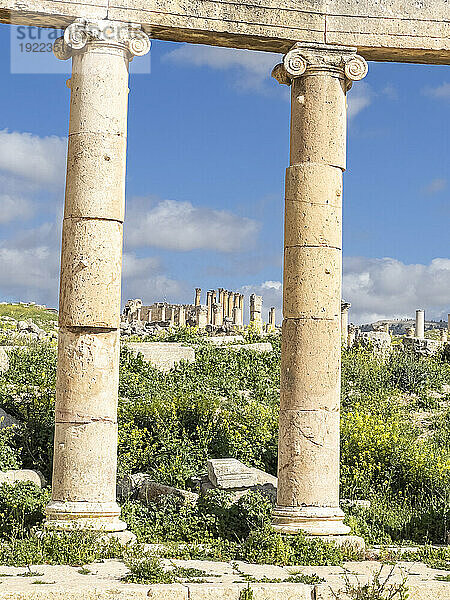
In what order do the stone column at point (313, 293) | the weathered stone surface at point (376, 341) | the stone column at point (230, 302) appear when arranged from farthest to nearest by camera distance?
the stone column at point (230, 302) → the weathered stone surface at point (376, 341) → the stone column at point (313, 293)

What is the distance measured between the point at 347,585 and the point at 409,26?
12.8 m

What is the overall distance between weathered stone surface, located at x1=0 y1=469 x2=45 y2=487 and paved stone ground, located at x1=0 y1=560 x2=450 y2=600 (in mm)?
5806

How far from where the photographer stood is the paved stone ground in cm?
1343

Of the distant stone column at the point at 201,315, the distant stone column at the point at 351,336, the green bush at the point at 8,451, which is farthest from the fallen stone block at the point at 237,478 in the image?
the distant stone column at the point at 201,315

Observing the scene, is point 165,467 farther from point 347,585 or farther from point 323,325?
point 347,585

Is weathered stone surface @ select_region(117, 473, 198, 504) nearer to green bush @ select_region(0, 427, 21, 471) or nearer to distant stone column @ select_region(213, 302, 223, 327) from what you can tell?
green bush @ select_region(0, 427, 21, 471)

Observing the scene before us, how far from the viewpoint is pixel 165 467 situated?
22891mm

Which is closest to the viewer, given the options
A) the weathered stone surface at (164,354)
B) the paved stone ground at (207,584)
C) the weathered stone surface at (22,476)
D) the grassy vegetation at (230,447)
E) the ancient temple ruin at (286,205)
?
the paved stone ground at (207,584)

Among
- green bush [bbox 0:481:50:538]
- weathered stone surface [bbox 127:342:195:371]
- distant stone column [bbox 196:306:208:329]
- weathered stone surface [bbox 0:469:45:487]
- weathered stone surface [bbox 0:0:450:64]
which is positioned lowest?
green bush [bbox 0:481:50:538]

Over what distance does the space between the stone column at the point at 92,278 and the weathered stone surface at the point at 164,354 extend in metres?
12.8

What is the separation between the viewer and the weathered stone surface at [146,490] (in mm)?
20547

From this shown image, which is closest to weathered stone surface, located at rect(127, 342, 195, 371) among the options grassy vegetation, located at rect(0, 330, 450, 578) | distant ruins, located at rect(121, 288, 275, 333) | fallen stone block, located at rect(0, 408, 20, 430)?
grassy vegetation, located at rect(0, 330, 450, 578)

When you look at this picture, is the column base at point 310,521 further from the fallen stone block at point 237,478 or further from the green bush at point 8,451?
the green bush at point 8,451

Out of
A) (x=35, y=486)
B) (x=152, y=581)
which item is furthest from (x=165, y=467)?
(x=152, y=581)
